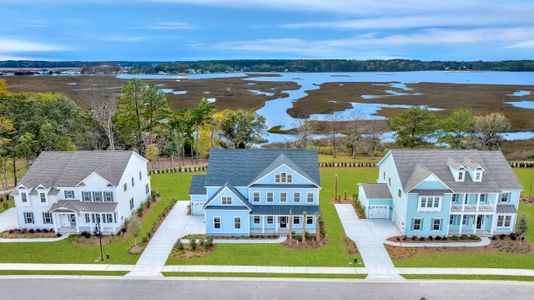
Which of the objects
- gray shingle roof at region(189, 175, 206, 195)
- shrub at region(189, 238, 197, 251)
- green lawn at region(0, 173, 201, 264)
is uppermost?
gray shingle roof at region(189, 175, 206, 195)

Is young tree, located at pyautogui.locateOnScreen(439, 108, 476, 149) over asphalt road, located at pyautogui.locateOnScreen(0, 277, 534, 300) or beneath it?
over

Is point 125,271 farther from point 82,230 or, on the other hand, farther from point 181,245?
point 82,230

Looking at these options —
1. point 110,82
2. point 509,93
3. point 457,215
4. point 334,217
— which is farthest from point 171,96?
point 509,93

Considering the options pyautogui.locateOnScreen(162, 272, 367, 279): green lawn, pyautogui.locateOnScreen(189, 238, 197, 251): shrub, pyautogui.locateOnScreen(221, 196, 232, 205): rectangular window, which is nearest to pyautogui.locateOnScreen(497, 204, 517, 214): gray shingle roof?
pyautogui.locateOnScreen(162, 272, 367, 279): green lawn

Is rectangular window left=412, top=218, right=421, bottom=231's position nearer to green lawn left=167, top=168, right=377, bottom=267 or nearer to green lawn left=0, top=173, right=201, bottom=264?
green lawn left=167, top=168, right=377, bottom=267

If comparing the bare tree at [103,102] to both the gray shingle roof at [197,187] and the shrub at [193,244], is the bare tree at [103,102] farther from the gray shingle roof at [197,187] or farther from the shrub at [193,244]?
the shrub at [193,244]

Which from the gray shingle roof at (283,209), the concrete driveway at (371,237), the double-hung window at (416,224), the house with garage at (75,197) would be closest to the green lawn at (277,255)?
the concrete driveway at (371,237)

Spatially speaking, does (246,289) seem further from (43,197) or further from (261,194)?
(43,197)

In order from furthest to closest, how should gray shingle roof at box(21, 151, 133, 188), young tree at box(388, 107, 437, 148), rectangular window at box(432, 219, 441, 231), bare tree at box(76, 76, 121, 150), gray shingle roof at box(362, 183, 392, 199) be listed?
bare tree at box(76, 76, 121, 150) < young tree at box(388, 107, 437, 148) < gray shingle roof at box(362, 183, 392, 199) < gray shingle roof at box(21, 151, 133, 188) < rectangular window at box(432, 219, 441, 231)
